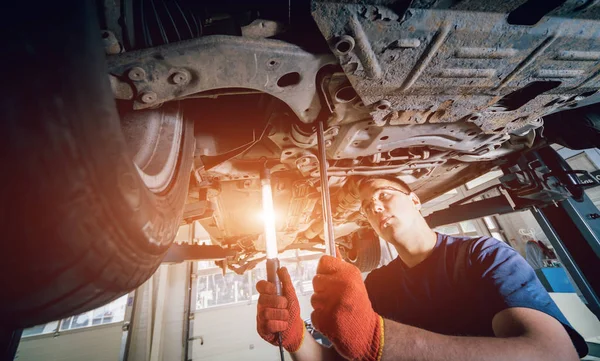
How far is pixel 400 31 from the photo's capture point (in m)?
0.79

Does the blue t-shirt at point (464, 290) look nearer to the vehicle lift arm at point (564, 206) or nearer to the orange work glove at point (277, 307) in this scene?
the orange work glove at point (277, 307)

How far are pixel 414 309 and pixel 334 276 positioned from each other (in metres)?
0.96

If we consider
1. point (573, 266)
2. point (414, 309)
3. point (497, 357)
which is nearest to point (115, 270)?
point (497, 357)

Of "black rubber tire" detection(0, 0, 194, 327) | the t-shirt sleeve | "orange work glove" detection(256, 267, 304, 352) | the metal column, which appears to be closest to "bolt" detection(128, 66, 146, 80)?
"black rubber tire" detection(0, 0, 194, 327)

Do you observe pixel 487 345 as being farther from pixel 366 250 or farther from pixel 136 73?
pixel 366 250

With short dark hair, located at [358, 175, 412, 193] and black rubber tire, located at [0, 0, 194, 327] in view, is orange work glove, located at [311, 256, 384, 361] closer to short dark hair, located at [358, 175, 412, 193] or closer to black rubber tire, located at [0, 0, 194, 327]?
black rubber tire, located at [0, 0, 194, 327]

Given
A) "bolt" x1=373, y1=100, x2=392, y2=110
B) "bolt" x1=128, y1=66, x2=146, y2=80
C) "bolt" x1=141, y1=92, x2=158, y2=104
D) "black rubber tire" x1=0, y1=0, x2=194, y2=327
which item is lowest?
"black rubber tire" x1=0, y1=0, x2=194, y2=327

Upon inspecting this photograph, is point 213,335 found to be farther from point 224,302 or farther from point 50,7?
point 50,7

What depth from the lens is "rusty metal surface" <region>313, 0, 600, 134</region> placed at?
2.51 ft

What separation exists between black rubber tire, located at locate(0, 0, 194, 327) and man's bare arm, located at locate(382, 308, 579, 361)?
998mm

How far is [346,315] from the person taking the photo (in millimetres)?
896

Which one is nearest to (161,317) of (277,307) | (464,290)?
(277,307)

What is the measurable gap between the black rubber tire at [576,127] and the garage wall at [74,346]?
9642mm

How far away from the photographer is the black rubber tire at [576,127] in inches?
66.0
